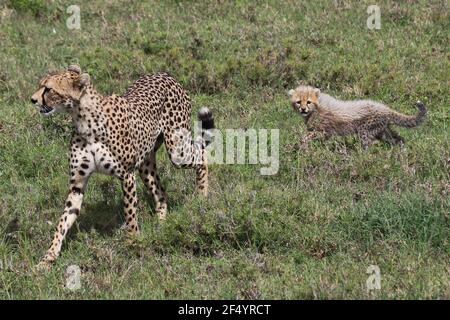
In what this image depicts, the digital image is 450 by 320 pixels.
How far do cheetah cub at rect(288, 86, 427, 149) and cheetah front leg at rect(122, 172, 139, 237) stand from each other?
6.20ft

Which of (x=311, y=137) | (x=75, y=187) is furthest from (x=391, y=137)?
(x=75, y=187)

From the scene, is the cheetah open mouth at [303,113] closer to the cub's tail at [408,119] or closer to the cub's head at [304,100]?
the cub's head at [304,100]

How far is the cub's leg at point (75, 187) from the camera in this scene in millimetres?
6652

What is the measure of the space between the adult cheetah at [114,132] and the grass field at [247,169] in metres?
0.23

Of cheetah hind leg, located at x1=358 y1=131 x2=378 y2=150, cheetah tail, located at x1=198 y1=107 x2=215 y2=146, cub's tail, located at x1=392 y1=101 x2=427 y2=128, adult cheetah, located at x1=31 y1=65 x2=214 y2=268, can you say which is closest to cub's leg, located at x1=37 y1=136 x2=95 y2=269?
adult cheetah, located at x1=31 y1=65 x2=214 y2=268

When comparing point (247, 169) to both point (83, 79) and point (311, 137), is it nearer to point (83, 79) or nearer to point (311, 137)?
point (311, 137)

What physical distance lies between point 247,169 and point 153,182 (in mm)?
884

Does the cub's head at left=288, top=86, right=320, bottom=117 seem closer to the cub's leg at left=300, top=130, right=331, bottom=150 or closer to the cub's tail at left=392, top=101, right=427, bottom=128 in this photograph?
the cub's leg at left=300, top=130, right=331, bottom=150

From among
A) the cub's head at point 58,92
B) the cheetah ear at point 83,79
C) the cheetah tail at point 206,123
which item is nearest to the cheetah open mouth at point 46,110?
the cub's head at point 58,92

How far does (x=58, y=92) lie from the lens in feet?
21.6

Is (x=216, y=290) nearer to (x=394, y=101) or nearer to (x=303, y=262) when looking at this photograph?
(x=303, y=262)

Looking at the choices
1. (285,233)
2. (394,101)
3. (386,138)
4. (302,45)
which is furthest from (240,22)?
(285,233)

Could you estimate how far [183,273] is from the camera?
20.3 ft
